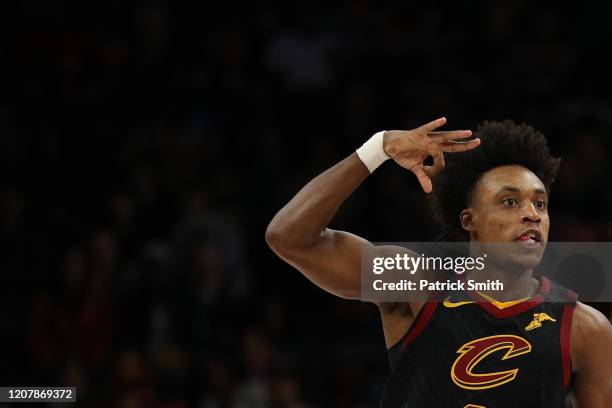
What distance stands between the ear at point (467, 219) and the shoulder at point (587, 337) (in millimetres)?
437

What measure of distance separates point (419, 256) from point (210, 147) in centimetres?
465

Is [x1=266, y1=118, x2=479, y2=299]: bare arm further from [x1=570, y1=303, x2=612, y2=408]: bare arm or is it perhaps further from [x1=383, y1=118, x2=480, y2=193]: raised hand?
[x1=570, y1=303, x2=612, y2=408]: bare arm

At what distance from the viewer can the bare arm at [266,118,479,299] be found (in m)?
3.36

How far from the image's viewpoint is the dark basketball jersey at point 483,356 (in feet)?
11.1

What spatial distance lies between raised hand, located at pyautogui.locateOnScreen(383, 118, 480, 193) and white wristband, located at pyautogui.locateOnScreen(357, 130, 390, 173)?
0.06 ft

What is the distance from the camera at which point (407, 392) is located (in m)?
3.49

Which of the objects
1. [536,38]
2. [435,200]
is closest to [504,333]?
[435,200]

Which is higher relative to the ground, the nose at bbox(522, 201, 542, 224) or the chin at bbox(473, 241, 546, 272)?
the nose at bbox(522, 201, 542, 224)

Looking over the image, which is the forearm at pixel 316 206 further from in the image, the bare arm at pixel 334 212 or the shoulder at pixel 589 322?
the shoulder at pixel 589 322

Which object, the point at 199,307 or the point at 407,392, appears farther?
the point at 199,307

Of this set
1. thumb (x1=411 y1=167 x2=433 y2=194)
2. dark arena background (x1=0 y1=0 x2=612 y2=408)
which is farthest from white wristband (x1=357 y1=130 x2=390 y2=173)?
dark arena background (x1=0 y1=0 x2=612 y2=408)

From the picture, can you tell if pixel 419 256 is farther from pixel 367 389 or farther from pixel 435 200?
pixel 367 389

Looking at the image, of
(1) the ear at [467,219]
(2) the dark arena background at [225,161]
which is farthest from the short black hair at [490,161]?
(2) the dark arena background at [225,161]

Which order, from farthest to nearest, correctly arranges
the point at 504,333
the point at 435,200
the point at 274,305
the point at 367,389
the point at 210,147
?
the point at 210,147
the point at 274,305
the point at 367,389
the point at 435,200
the point at 504,333
